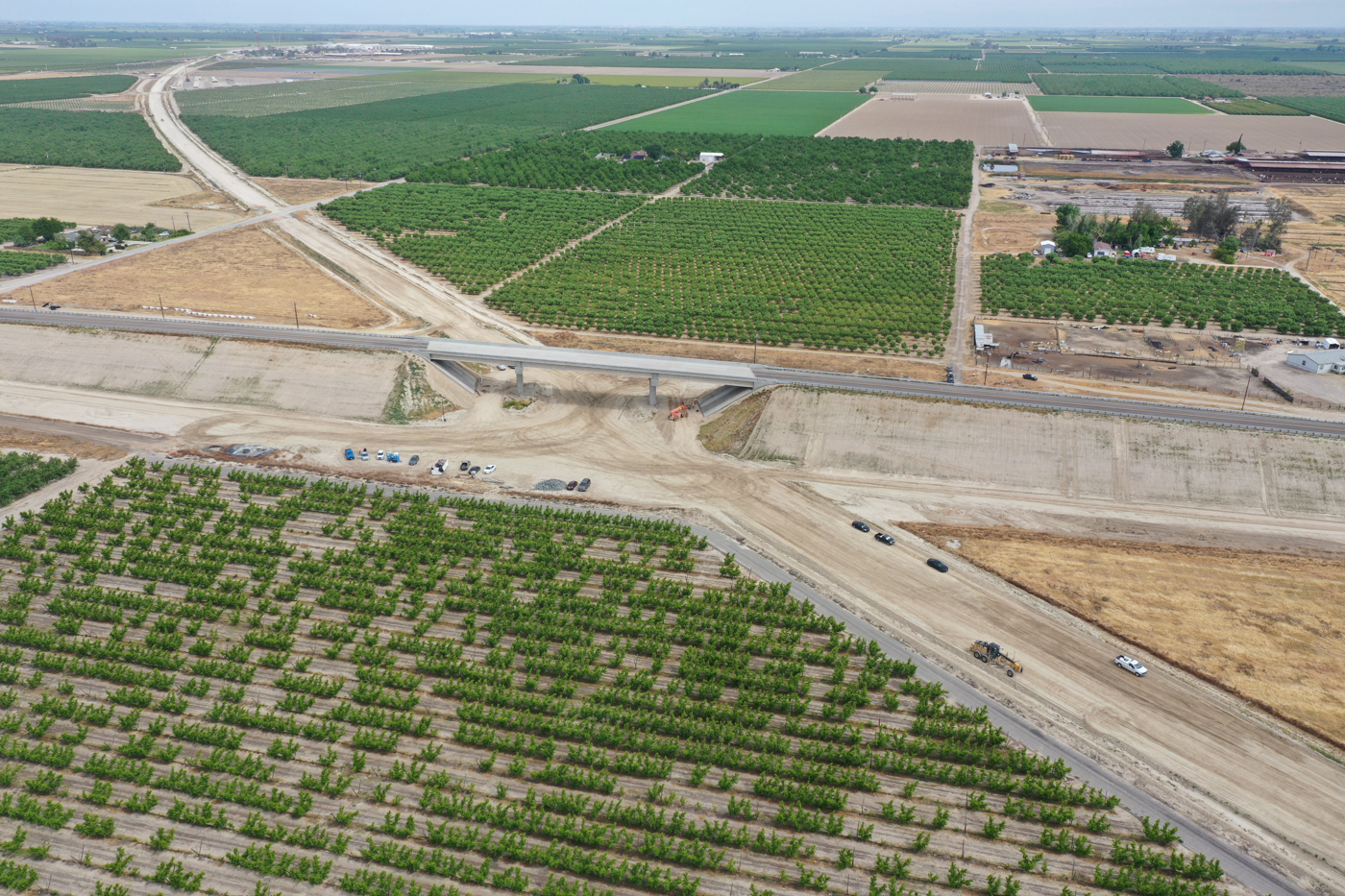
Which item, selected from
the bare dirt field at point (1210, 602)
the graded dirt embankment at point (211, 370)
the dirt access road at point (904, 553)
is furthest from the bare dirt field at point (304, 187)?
the bare dirt field at point (1210, 602)

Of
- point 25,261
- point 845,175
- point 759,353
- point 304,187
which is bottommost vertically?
point 759,353

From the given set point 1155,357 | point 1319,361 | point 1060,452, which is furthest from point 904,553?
point 1319,361

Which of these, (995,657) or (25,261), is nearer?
(995,657)

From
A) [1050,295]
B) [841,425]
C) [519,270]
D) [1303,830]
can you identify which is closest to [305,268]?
[519,270]

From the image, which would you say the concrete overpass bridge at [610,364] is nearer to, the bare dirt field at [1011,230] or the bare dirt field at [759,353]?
the bare dirt field at [759,353]

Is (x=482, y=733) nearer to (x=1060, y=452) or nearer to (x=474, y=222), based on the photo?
(x=1060, y=452)

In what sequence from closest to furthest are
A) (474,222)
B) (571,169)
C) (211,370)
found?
(211,370), (474,222), (571,169)

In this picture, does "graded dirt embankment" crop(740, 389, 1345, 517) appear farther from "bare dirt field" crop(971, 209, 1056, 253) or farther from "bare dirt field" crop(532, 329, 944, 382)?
"bare dirt field" crop(971, 209, 1056, 253)
